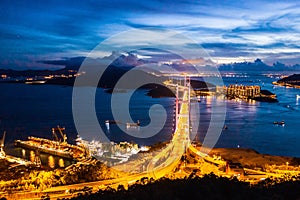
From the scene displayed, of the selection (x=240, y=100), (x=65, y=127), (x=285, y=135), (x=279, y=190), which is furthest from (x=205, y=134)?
(x=240, y=100)

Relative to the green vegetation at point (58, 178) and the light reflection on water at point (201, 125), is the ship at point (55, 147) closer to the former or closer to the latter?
the light reflection on water at point (201, 125)

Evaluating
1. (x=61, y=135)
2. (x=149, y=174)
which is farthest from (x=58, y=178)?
(x=61, y=135)

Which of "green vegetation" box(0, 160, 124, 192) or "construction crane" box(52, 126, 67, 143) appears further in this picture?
"construction crane" box(52, 126, 67, 143)

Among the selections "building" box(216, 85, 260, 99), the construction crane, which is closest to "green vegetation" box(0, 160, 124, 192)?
the construction crane

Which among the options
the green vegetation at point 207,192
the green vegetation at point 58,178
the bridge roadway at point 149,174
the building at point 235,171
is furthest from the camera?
the building at point 235,171

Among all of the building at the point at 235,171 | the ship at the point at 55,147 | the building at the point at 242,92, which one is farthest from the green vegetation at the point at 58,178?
the building at the point at 242,92

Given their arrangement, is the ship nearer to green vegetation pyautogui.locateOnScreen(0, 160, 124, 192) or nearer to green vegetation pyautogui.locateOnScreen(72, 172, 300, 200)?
green vegetation pyautogui.locateOnScreen(0, 160, 124, 192)

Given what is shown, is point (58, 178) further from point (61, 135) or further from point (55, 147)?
point (61, 135)

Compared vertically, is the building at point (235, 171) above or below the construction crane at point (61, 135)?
above

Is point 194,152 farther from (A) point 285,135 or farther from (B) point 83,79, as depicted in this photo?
(B) point 83,79

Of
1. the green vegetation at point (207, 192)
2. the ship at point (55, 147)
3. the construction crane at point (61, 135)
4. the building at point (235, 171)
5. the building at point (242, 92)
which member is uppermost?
the building at point (242, 92)

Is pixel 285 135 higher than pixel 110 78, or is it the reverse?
pixel 110 78
